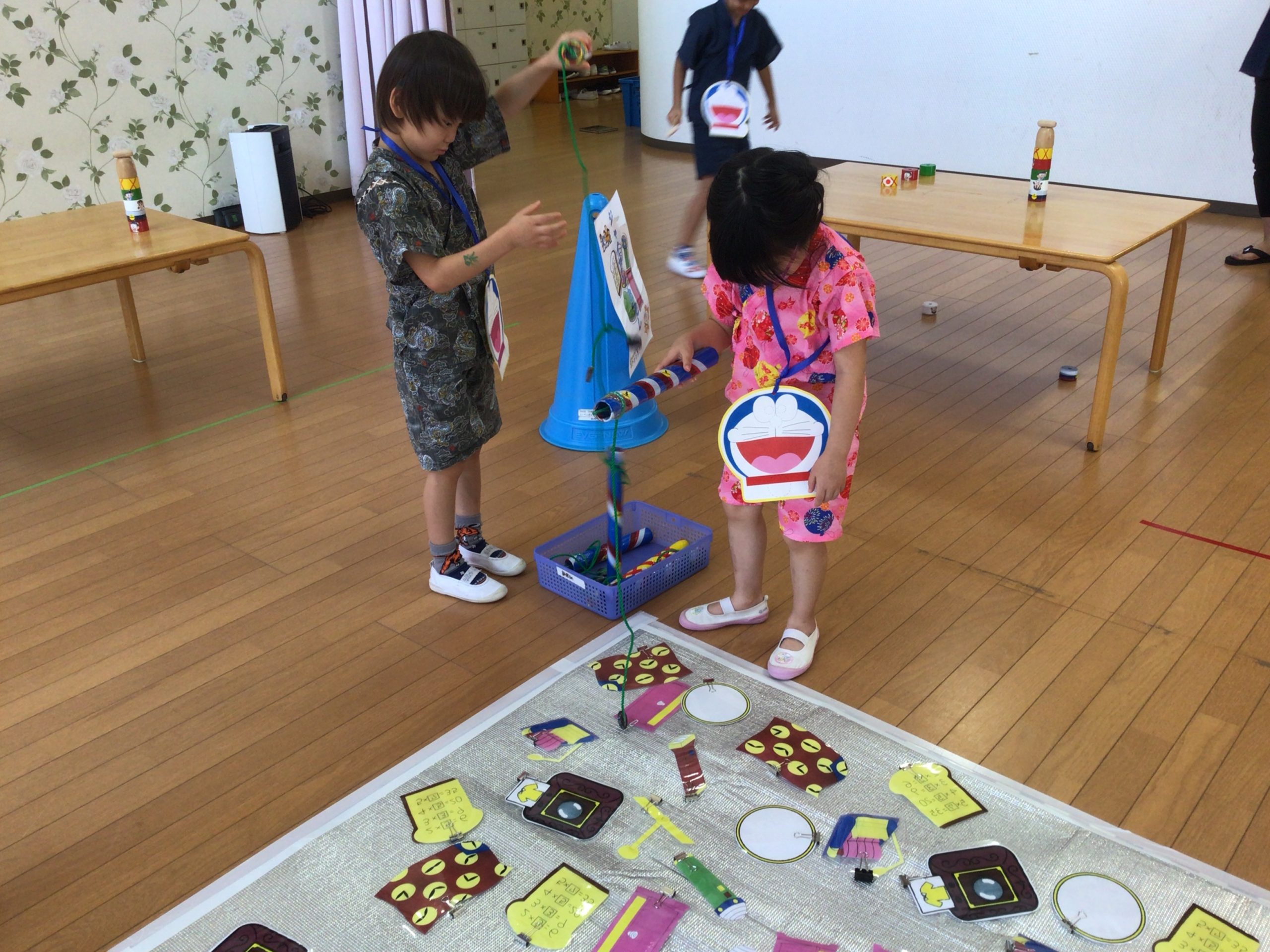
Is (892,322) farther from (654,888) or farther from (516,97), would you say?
(654,888)

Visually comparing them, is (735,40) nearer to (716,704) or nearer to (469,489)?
(469,489)

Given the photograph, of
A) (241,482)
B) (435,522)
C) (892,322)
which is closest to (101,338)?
(241,482)

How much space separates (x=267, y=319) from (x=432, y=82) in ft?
5.09

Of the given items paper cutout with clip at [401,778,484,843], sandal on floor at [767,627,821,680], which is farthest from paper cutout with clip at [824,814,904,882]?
paper cutout with clip at [401,778,484,843]

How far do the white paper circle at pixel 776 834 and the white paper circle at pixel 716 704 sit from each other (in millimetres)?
225

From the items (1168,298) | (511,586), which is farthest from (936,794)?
(1168,298)

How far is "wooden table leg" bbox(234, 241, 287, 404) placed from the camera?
9.79 ft

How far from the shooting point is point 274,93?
5152 millimetres

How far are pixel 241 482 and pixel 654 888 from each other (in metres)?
1.70

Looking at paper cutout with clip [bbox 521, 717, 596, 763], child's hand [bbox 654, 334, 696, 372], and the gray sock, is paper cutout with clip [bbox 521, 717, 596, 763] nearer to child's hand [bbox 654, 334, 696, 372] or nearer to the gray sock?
the gray sock

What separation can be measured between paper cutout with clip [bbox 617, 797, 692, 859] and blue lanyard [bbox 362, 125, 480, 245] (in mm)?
1075

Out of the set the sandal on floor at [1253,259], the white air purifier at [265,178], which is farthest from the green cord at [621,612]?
the white air purifier at [265,178]

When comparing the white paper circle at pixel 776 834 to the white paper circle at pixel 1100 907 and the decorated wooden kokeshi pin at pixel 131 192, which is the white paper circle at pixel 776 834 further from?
the decorated wooden kokeshi pin at pixel 131 192

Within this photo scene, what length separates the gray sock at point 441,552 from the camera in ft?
7.21
